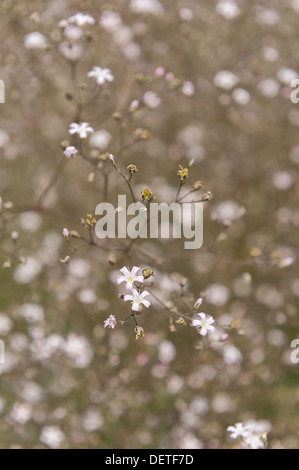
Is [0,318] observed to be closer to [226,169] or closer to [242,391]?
[242,391]

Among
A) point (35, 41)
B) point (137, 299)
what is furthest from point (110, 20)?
point (137, 299)

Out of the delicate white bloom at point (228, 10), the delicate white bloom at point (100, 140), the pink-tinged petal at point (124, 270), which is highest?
the delicate white bloom at point (228, 10)

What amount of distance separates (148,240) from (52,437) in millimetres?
2033

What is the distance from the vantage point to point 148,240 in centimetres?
498

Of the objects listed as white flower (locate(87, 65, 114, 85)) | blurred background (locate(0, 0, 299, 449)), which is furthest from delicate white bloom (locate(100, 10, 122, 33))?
white flower (locate(87, 65, 114, 85))

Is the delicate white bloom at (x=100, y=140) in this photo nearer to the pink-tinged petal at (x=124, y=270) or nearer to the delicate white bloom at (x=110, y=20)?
the delicate white bloom at (x=110, y=20)

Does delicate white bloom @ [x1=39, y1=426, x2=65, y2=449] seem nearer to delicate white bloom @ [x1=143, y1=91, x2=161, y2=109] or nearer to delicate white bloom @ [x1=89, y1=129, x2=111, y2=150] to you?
delicate white bloom @ [x1=89, y1=129, x2=111, y2=150]

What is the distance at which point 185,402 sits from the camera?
13.6 ft

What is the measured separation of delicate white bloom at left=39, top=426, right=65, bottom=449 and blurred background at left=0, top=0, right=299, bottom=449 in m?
0.01

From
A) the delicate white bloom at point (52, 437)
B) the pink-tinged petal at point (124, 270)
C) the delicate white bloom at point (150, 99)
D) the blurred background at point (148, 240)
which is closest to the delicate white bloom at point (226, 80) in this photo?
the blurred background at point (148, 240)

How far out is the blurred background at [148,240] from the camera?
400 centimetres

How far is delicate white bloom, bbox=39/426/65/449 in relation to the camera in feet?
12.6

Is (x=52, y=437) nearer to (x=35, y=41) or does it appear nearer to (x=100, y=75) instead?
(x=100, y=75)

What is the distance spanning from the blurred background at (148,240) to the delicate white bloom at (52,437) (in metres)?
0.01
